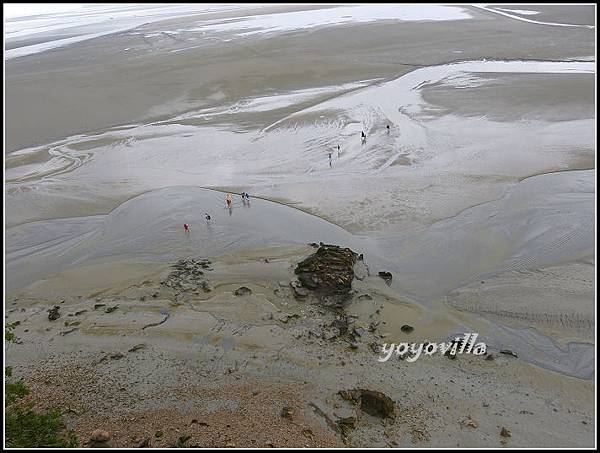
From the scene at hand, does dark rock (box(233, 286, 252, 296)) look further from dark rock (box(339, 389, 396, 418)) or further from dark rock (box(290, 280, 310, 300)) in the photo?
dark rock (box(339, 389, 396, 418))

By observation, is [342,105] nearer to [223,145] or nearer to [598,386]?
[223,145]

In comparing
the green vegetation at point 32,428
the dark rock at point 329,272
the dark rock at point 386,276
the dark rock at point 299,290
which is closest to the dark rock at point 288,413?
the dark rock at point 329,272

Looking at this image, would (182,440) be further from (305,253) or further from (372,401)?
(305,253)

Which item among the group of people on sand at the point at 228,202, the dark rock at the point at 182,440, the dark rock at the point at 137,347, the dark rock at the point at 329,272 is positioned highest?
the group of people on sand at the point at 228,202

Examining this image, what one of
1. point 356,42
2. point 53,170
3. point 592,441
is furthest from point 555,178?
point 356,42

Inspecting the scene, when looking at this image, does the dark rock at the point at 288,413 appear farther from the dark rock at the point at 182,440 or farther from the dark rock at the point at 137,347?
the dark rock at the point at 137,347

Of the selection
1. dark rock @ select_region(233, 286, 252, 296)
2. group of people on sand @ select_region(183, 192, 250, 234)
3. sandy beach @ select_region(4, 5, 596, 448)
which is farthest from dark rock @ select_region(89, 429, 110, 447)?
group of people on sand @ select_region(183, 192, 250, 234)
